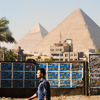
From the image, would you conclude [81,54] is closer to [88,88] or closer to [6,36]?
[6,36]

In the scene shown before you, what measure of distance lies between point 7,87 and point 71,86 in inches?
117

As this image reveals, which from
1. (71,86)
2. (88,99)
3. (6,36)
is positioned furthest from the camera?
(6,36)

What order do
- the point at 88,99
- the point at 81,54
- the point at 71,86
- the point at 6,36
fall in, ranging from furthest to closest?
the point at 81,54 < the point at 6,36 < the point at 71,86 < the point at 88,99

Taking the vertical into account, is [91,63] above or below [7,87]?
above

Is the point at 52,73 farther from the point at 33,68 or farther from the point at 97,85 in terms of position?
the point at 97,85

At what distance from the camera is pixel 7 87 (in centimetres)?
1767

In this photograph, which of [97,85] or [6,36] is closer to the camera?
[97,85]

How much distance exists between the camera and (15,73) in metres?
17.7

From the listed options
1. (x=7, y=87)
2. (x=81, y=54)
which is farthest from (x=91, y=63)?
(x=81, y=54)

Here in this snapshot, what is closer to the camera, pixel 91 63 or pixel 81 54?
pixel 91 63

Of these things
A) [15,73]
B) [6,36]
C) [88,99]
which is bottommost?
[88,99]

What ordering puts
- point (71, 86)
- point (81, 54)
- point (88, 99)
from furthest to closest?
point (81, 54), point (71, 86), point (88, 99)

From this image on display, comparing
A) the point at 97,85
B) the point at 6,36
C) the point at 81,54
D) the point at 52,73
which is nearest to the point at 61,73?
the point at 52,73

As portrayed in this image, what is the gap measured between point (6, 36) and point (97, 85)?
2539 centimetres
